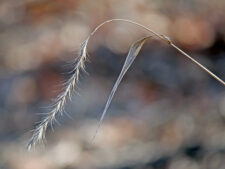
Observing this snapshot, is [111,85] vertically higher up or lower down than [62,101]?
lower down

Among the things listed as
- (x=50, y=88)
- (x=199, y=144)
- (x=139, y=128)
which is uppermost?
(x=199, y=144)

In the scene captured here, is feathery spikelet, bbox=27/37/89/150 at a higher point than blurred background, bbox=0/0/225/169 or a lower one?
higher

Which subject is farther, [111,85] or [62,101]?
Result: [111,85]

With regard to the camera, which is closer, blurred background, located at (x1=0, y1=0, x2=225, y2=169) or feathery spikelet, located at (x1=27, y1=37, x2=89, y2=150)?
feathery spikelet, located at (x1=27, y1=37, x2=89, y2=150)

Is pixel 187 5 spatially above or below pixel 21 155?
above

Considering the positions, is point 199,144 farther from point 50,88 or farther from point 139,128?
point 50,88

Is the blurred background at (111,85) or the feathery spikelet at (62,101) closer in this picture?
the feathery spikelet at (62,101)

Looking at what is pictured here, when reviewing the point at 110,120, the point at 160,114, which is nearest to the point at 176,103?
the point at 160,114

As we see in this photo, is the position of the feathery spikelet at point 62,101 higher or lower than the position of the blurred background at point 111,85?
higher
